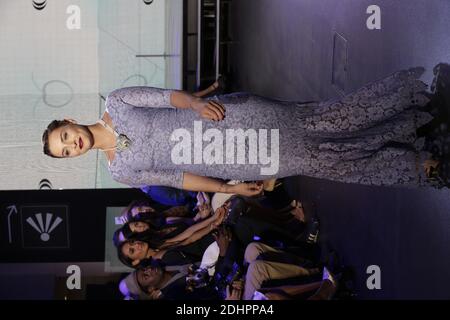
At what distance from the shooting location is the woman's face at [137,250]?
8.06 feet

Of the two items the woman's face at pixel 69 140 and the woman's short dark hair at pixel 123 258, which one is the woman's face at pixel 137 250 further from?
the woman's face at pixel 69 140

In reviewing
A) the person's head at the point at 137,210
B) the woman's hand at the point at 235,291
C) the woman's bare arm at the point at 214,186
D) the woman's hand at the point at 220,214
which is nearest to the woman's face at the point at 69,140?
the woman's bare arm at the point at 214,186

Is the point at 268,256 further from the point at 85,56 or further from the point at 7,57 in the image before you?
the point at 7,57

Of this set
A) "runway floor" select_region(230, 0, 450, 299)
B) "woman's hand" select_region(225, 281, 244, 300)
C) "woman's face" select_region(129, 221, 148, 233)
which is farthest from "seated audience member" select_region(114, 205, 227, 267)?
"runway floor" select_region(230, 0, 450, 299)

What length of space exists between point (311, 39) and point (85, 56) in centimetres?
115

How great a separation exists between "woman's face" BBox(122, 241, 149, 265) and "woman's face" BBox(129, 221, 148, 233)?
53 mm

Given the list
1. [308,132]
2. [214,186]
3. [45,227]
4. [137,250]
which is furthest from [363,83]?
[45,227]

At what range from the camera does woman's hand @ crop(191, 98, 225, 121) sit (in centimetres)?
194

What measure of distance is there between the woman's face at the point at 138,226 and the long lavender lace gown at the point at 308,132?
498mm

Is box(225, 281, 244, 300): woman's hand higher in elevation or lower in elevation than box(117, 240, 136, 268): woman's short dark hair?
lower

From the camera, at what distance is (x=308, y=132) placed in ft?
6.68

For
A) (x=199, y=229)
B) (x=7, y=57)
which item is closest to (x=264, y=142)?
(x=199, y=229)

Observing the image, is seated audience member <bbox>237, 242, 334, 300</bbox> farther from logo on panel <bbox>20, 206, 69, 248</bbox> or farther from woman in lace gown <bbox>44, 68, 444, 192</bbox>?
logo on panel <bbox>20, 206, 69, 248</bbox>

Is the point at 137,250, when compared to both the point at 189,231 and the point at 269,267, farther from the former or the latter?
the point at 269,267
